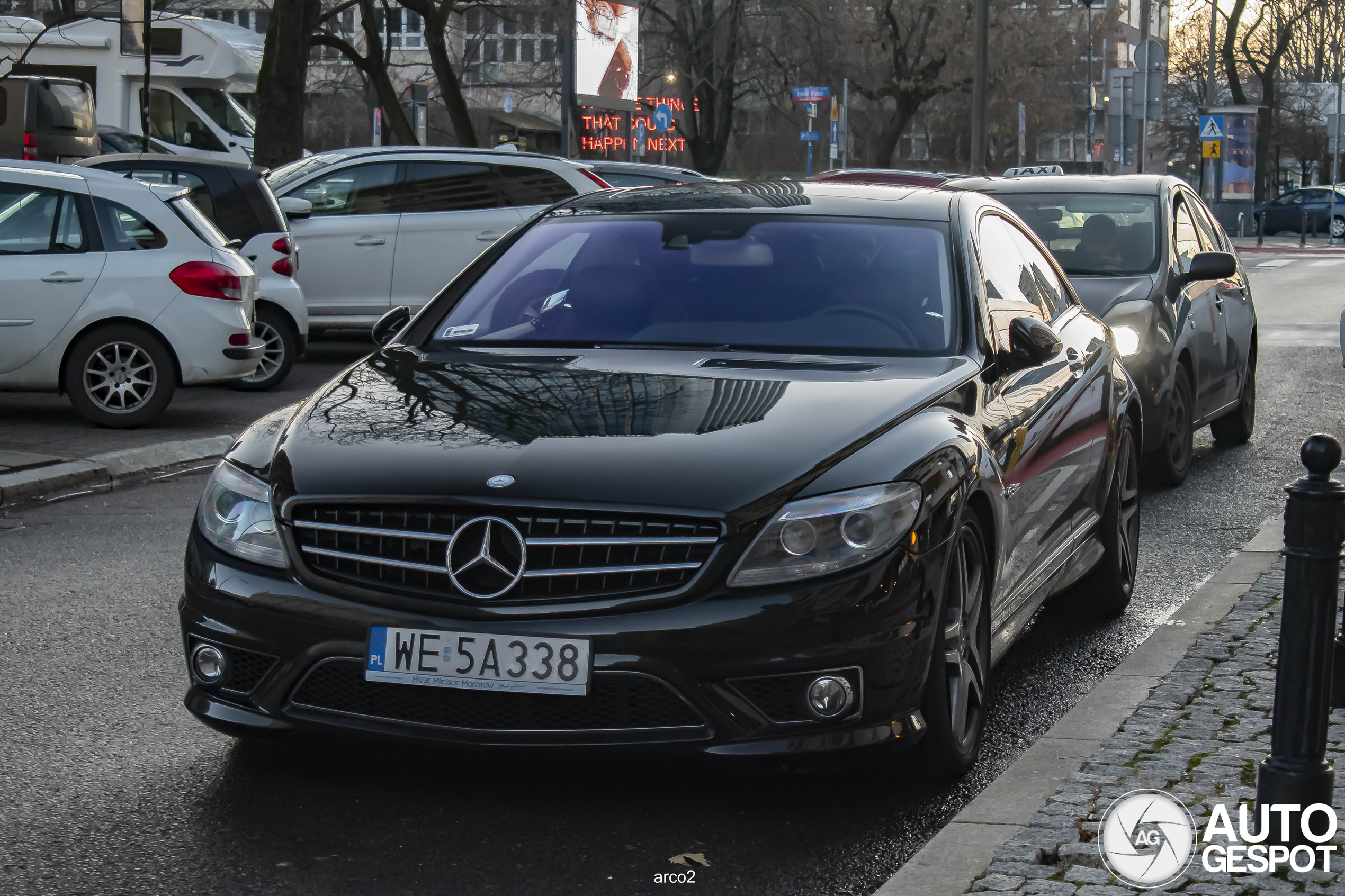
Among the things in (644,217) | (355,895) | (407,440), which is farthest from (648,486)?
(644,217)

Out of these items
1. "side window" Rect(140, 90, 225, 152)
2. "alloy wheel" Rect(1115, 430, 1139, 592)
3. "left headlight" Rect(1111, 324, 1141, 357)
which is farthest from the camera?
"side window" Rect(140, 90, 225, 152)

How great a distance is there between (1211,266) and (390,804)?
6565 millimetres

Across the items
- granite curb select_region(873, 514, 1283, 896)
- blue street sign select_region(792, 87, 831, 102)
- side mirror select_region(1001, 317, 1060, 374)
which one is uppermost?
blue street sign select_region(792, 87, 831, 102)

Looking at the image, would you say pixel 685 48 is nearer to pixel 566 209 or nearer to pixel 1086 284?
pixel 1086 284

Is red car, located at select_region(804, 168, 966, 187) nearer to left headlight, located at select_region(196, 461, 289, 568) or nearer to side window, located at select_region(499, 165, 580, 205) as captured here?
side window, located at select_region(499, 165, 580, 205)

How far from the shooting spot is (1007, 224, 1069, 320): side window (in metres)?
6.30

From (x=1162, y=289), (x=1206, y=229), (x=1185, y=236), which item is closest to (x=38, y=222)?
(x=1162, y=289)

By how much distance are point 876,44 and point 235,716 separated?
157 feet

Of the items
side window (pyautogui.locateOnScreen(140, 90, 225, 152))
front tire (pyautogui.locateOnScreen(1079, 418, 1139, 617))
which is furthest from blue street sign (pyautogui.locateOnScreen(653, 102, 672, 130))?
front tire (pyautogui.locateOnScreen(1079, 418, 1139, 617))

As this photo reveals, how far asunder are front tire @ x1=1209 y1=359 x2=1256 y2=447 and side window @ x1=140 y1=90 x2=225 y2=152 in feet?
79.2

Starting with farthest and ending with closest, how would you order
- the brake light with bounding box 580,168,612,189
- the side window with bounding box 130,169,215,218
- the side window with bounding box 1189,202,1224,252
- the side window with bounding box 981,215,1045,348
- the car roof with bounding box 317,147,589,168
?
the brake light with bounding box 580,168,612,189
the car roof with bounding box 317,147,589,168
the side window with bounding box 130,169,215,218
the side window with bounding box 1189,202,1224,252
the side window with bounding box 981,215,1045,348

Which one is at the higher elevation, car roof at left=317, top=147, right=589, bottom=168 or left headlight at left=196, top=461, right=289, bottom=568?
car roof at left=317, top=147, right=589, bottom=168

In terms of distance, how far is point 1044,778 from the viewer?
4352 mm

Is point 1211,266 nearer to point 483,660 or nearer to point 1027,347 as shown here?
point 1027,347
